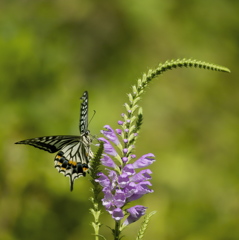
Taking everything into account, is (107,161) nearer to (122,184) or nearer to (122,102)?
(122,184)

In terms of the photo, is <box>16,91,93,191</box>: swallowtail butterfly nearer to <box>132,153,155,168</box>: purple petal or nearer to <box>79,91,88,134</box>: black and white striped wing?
<box>79,91,88,134</box>: black and white striped wing

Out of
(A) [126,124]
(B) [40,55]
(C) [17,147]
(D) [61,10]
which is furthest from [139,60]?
(A) [126,124]

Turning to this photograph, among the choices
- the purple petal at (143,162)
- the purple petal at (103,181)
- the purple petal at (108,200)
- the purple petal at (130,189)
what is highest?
the purple petal at (143,162)

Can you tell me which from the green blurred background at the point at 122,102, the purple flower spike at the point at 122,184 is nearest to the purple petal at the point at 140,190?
the purple flower spike at the point at 122,184

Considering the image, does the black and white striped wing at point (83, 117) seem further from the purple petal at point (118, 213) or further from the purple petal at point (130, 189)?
the purple petal at point (118, 213)

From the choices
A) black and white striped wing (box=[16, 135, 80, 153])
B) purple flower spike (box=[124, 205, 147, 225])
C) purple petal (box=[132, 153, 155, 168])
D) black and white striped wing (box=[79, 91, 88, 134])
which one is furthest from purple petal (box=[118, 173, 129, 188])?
black and white striped wing (box=[79, 91, 88, 134])

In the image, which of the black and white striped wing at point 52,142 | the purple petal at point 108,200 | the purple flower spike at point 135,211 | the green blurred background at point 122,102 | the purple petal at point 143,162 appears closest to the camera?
the purple petal at point 108,200
